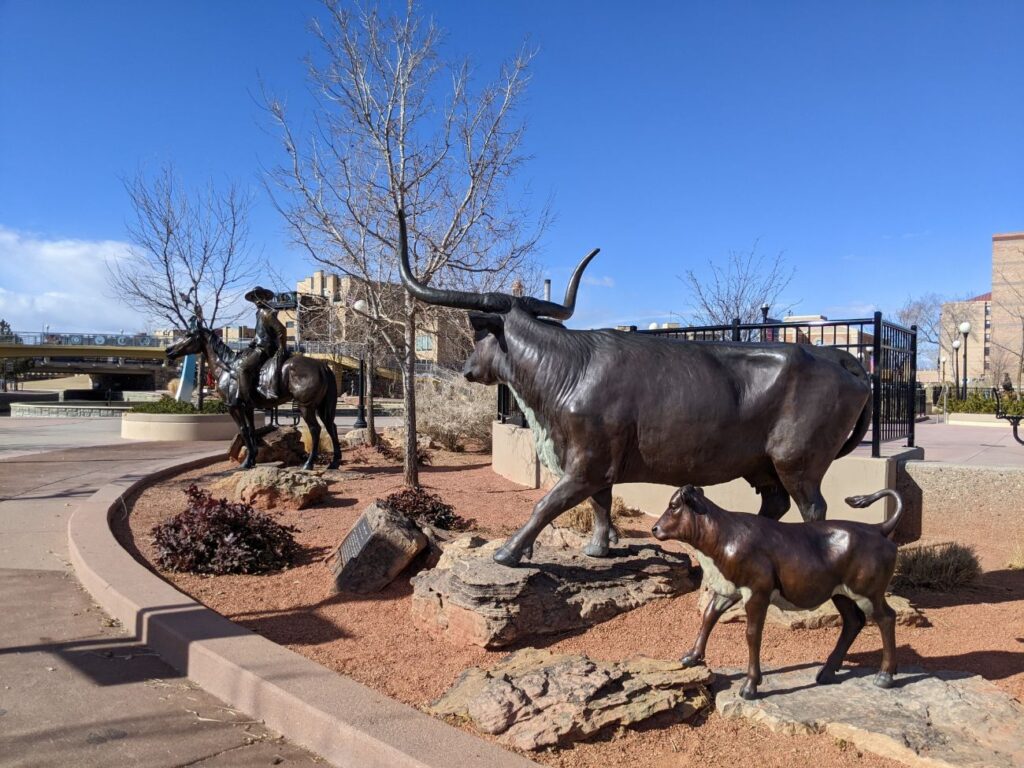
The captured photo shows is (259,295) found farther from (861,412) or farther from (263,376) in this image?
(861,412)

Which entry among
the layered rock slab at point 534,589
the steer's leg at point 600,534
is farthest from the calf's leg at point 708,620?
the steer's leg at point 600,534

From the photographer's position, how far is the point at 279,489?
8664 mm

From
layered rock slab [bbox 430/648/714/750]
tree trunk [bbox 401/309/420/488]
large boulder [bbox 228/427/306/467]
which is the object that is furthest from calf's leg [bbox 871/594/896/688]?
large boulder [bbox 228/427/306/467]

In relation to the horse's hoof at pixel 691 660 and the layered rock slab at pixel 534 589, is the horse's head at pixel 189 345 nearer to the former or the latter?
the layered rock slab at pixel 534 589

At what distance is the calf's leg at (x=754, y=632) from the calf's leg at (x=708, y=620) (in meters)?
0.09

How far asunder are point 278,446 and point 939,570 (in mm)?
9641

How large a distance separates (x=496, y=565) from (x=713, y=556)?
177cm

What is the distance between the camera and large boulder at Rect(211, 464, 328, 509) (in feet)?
28.3

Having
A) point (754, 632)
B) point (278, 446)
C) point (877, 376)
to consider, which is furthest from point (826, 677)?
point (278, 446)

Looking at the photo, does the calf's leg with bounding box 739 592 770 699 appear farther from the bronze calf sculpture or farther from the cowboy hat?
the cowboy hat

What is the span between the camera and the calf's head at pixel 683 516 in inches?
130

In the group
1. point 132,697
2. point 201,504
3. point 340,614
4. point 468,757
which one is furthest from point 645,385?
point 201,504

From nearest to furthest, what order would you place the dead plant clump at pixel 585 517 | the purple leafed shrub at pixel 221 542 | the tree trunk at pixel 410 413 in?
1. the purple leafed shrub at pixel 221 542
2. the dead plant clump at pixel 585 517
3. the tree trunk at pixel 410 413

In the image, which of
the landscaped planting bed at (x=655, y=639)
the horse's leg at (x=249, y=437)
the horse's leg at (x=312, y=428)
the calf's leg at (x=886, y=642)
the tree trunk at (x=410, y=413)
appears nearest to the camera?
the landscaped planting bed at (x=655, y=639)
